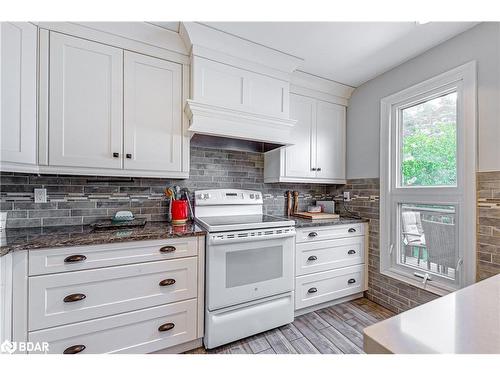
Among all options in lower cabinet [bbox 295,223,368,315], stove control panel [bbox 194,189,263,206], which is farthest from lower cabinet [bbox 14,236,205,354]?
lower cabinet [bbox 295,223,368,315]

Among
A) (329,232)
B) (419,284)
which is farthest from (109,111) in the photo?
(419,284)

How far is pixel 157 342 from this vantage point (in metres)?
1.49

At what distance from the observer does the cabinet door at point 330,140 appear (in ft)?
8.44

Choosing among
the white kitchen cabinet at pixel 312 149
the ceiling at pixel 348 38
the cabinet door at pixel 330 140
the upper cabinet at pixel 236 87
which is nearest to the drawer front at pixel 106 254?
the upper cabinet at pixel 236 87

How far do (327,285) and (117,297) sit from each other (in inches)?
72.5

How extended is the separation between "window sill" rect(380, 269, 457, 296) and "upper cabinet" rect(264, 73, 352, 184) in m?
1.09

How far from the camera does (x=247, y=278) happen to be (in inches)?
67.8

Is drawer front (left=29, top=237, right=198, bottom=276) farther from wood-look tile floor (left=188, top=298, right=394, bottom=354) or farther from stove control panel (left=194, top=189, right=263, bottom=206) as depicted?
wood-look tile floor (left=188, top=298, right=394, bottom=354)

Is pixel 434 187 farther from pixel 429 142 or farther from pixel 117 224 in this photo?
pixel 117 224

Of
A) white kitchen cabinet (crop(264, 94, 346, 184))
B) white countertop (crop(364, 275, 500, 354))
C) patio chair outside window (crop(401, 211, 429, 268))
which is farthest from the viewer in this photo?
white kitchen cabinet (crop(264, 94, 346, 184))

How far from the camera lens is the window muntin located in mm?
1834

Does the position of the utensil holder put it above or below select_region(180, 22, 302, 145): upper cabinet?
below

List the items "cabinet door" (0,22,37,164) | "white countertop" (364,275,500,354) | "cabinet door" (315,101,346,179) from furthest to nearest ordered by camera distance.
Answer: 1. "cabinet door" (315,101,346,179)
2. "cabinet door" (0,22,37,164)
3. "white countertop" (364,275,500,354)
